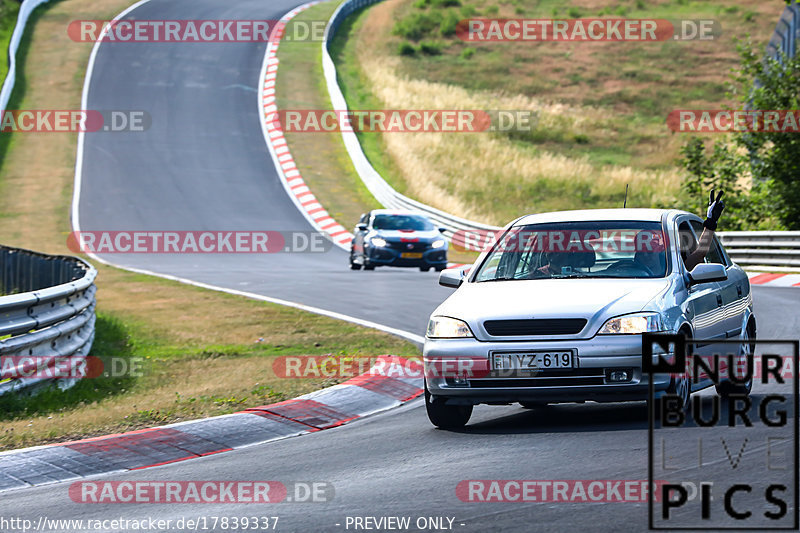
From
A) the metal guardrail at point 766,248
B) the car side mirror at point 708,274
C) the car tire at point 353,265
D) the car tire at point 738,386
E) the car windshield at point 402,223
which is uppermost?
the car side mirror at point 708,274

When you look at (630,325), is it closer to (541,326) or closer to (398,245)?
(541,326)

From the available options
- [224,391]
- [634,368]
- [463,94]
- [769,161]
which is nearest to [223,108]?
[463,94]

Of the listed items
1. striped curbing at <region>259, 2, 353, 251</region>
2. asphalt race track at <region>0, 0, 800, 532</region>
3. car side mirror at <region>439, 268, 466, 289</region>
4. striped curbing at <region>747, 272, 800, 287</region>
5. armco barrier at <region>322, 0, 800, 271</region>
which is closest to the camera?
asphalt race track at <region>0, 0, 800, 532</region>

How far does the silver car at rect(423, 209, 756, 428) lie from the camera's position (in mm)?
7605

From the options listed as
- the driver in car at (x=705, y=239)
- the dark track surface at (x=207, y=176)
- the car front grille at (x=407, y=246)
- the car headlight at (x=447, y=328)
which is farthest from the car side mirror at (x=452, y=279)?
the car front grille at (x=407, y=246)

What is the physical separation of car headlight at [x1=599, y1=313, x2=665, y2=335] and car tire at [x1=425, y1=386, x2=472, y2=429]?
1.33 metres

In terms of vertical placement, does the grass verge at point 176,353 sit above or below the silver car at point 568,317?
below

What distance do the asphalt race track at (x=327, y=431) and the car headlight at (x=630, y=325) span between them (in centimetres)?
68

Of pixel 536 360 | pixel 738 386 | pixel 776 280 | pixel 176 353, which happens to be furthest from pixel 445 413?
pixel 776 280

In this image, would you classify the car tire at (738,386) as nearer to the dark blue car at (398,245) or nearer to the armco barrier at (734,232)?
the armco barrier at (734,232)

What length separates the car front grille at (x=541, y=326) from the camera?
764 centimetres

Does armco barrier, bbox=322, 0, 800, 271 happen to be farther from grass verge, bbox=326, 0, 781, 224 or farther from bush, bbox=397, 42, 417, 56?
bush, bbox=397, 42, 417, 56

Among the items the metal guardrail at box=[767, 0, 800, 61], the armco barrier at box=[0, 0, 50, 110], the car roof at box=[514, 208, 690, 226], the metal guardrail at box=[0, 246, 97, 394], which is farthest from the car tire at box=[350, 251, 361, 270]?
the armco barrier at box=[0, 0, 50, 110]

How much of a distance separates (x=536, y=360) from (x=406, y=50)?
60.6 m
